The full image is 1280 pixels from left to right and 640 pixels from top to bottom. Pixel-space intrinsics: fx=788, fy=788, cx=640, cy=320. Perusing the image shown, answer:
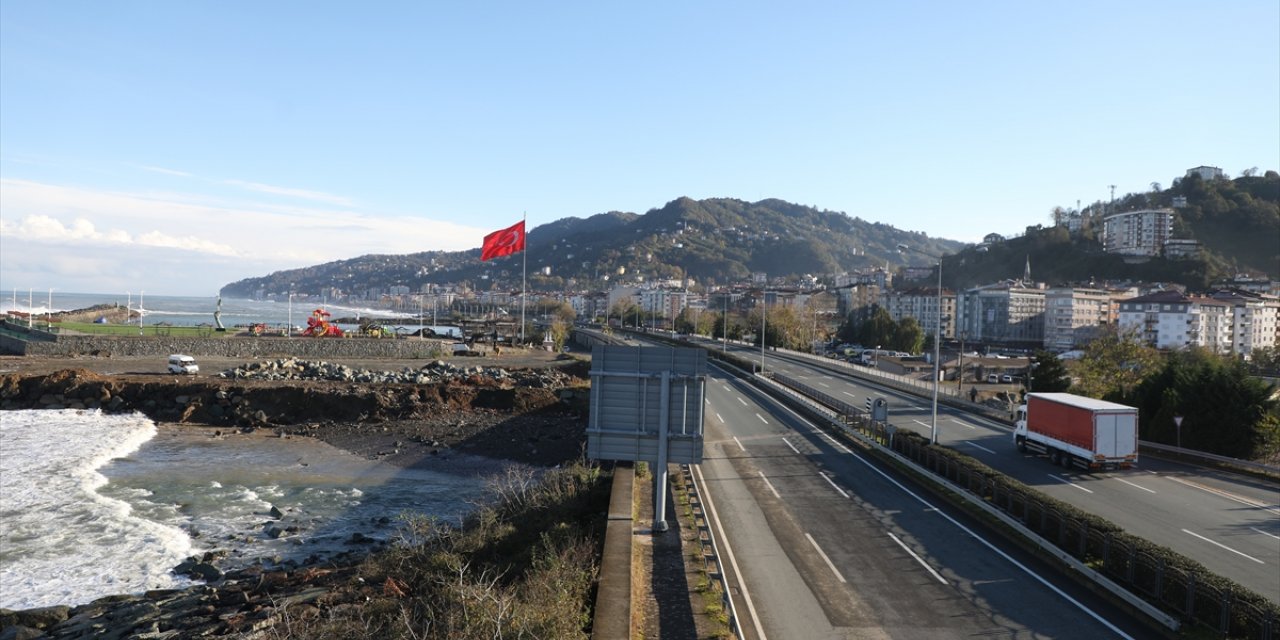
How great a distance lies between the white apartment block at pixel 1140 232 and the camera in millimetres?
174375

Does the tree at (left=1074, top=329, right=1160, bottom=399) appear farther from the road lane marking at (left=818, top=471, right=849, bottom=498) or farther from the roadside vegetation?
the roadside vegetation

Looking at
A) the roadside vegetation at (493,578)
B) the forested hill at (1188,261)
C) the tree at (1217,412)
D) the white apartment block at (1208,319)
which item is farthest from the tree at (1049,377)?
the forested hill at (1188,261)

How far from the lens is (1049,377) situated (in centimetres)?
4272

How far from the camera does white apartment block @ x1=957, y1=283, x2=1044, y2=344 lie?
13750cm

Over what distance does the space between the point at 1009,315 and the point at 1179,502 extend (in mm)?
124627

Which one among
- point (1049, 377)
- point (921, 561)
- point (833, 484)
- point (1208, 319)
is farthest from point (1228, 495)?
point (1208, 319)

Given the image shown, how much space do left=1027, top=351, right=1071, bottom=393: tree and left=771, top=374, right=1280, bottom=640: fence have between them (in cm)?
2314

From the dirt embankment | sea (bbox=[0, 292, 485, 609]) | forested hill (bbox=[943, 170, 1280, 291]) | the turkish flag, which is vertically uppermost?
forested hill (bbox=[943, 170, 1280, 291])

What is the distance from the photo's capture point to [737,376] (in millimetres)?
60750

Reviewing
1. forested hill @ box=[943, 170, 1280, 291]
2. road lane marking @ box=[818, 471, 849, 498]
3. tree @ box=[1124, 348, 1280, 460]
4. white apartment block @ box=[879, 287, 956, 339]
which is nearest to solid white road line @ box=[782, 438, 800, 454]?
road lane marking @ box=[818, 471, 849, 498]

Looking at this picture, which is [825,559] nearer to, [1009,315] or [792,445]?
[792,445]

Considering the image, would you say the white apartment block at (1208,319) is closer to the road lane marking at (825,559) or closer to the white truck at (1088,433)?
the white truck at (1088,433)

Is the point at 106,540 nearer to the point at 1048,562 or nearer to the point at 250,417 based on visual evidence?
the point at 250,417

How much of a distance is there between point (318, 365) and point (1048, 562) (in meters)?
50.6
